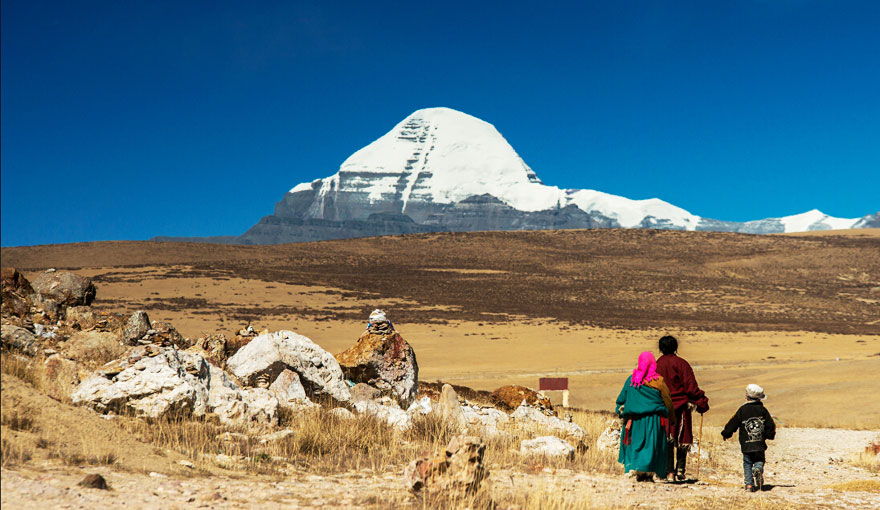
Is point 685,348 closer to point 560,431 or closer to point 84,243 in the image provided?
point 560,431

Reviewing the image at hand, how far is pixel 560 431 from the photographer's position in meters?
11.3

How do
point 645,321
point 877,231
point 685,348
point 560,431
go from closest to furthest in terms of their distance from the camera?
1. point 560,431
2. point 685,348
3. point 645,321
4. point 877,231

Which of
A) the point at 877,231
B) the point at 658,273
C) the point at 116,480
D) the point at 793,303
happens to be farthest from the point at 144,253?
the point at 877,231

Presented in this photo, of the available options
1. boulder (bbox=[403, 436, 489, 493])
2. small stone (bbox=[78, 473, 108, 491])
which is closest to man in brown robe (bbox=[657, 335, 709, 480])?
boulder (bbox=[403, 436, 489, 493])

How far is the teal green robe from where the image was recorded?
7.84m

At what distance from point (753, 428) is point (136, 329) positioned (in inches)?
346

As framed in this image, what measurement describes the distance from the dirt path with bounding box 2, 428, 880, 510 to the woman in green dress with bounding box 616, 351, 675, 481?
28 centimetres

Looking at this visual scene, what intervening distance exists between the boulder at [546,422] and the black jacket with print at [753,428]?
2.82 m

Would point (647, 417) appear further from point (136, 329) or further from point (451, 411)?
point (136, 329)

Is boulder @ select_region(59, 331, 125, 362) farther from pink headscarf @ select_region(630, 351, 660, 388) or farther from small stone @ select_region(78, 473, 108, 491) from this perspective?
pink headscarf @ select_region(630, 351, 660, 388)

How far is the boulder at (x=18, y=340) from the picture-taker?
29.0ft

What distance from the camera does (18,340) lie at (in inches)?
358

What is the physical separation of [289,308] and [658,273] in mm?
43463

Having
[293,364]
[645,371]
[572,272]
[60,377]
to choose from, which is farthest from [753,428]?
[572,272]
